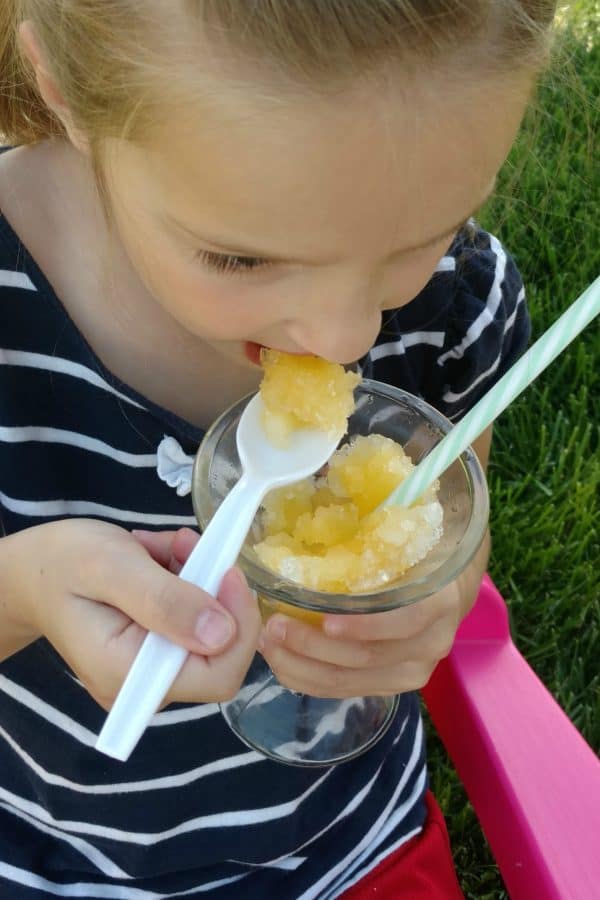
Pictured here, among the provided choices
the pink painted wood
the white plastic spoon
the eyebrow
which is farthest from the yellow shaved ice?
the pink painted wood

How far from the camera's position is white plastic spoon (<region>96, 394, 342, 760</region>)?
537 millimetres

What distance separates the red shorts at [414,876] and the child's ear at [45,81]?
758mm

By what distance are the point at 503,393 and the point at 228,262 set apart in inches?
8.1

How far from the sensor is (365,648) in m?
0.77

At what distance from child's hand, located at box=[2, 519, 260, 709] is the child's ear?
11.2 inches

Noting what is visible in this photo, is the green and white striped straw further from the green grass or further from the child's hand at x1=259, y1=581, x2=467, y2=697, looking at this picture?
the green grass

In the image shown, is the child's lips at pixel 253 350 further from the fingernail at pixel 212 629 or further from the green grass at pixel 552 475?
the green grass at pixel 552 475

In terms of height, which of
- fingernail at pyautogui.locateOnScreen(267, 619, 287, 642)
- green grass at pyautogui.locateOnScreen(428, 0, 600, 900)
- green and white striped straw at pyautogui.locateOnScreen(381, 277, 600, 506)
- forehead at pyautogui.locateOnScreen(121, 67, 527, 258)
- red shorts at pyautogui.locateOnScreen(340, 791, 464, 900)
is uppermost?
forehead at pyautogui.locateOnScreen(121, 67, 527, 258)

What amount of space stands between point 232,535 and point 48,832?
1.72ft

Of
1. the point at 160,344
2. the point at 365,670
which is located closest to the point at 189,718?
the point at 365,670

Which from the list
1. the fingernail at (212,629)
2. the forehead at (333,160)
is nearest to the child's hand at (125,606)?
the fingernail at (212,629)

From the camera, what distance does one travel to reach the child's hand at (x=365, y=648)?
714mm

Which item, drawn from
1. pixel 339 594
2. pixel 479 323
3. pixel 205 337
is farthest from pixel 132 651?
pixel 479 323

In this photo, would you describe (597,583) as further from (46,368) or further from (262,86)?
(262,86)
